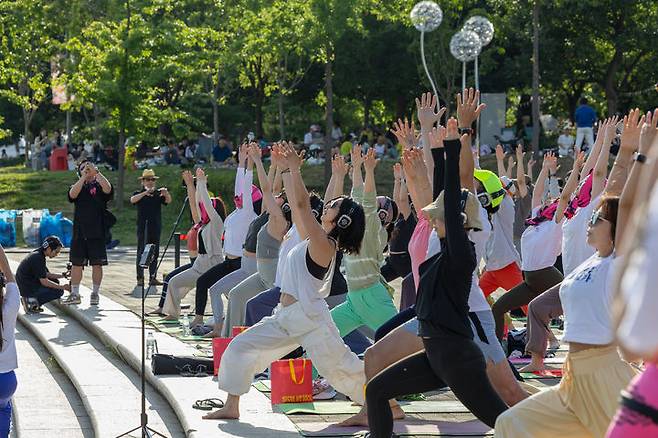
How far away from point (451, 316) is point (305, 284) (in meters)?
2.05

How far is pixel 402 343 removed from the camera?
7879 mm

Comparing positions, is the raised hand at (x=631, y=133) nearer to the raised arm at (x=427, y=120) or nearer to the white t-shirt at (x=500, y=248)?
the raised arm at (x=427, y=120)

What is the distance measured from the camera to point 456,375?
649 centimetres

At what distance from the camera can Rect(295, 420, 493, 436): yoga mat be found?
27.4 ft

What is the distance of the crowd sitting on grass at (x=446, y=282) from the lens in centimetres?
536

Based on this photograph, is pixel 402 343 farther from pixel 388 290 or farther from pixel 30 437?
pixel 30 437

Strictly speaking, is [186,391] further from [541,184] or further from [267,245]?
[541,184]

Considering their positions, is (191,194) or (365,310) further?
(191,194)

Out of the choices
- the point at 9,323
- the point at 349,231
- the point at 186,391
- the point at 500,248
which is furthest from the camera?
the point at 500,248

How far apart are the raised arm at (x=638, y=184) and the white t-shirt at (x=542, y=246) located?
4093 millimetres

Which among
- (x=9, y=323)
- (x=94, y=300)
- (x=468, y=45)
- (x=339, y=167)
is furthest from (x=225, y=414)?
Result: (x=468, y=45)

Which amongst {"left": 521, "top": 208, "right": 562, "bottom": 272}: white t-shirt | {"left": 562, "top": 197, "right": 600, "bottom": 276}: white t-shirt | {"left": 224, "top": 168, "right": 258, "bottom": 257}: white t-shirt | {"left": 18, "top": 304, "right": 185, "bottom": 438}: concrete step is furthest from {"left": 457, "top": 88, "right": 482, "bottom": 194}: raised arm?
{"left": 224, "top": 168, "right": 258, "bottom": 257}: white t-shirt

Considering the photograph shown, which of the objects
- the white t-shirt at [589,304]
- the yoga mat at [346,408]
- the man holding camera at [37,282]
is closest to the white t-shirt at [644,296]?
the white t-shirt at [589,304]

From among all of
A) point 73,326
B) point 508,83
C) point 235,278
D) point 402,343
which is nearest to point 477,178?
point 402,343
